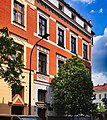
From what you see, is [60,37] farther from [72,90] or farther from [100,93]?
[100,93]

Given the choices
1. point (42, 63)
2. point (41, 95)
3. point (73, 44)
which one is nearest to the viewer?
point (41, 95)

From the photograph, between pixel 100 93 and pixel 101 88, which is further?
pixel 101 88

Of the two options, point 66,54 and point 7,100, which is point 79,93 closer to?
point 66,54

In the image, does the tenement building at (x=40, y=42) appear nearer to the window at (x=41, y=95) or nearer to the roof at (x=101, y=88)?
the window at (x=41, y=95)

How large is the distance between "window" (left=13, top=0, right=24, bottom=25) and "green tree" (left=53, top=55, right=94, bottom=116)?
7.63 m

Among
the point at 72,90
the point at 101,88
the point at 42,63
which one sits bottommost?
the point at 72,90

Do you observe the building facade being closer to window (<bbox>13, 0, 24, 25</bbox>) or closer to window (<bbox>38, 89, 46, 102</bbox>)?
window (<bbox>38, 89, 46, 102</bbox>)

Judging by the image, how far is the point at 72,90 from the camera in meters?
36.5

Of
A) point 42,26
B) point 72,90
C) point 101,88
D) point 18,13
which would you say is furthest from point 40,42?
point 101,88

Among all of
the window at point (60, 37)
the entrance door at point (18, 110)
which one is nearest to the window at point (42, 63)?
the window at point (60, 37)

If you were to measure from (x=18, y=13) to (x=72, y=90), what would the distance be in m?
9.63

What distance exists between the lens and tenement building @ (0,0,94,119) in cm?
3056

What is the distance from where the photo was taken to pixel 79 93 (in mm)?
36812

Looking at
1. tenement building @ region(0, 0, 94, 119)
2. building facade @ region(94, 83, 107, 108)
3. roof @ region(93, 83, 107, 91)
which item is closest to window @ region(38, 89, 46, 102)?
tenement building @ region(0, 0, 94, 119)
